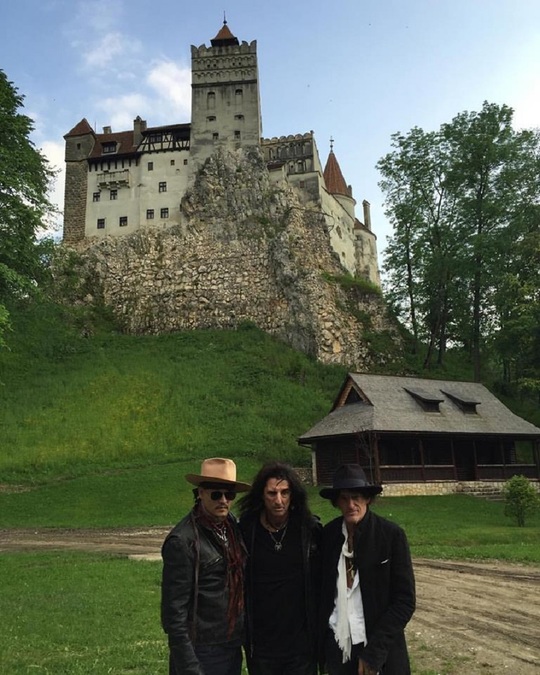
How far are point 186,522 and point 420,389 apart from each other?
2985cm

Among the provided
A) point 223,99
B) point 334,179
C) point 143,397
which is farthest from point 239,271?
point 334,179

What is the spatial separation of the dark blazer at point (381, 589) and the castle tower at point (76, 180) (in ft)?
193

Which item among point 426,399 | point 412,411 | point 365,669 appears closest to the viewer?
point 365,669

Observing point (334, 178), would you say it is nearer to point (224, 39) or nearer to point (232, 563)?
point (224, 39)

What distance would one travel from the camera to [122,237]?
191ft

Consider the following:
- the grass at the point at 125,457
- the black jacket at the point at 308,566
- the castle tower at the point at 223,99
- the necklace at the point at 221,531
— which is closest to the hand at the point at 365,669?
the black jacket at the point at 308,566

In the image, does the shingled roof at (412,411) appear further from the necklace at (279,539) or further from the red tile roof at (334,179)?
the red tile roof at (334,179)

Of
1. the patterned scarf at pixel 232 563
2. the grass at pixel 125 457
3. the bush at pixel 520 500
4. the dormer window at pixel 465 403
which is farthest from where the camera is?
the dormer window at pixel 465 403

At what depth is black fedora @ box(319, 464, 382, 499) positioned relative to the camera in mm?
4406

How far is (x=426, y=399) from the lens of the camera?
31.0 m

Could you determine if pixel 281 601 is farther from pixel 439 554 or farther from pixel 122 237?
pixel 122 237

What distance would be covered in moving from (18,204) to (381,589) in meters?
21.9

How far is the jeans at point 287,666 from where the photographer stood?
4230mm

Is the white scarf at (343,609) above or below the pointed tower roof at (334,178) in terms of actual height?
below
